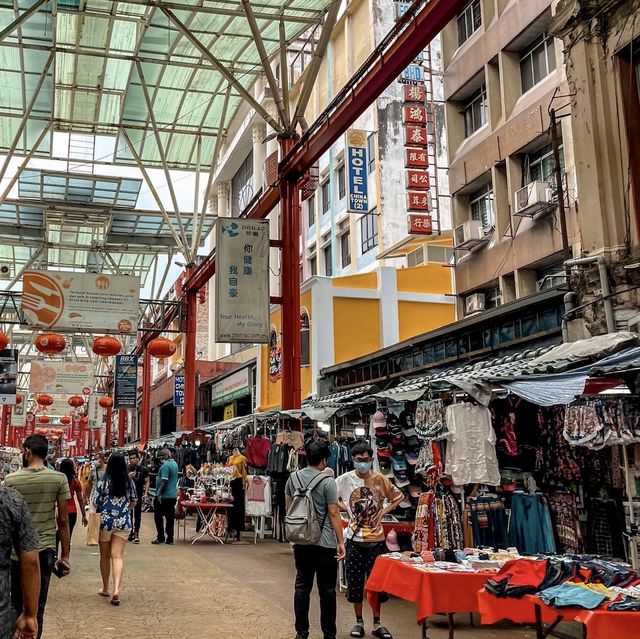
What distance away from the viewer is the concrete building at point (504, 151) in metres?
15.6

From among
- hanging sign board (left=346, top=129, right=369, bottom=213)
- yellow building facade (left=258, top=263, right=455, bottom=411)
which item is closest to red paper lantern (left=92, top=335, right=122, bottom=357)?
yellow building facade (left=258, top=263, right=455, bottom=411)

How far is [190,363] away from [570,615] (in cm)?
2354

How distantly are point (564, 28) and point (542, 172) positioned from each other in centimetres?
511

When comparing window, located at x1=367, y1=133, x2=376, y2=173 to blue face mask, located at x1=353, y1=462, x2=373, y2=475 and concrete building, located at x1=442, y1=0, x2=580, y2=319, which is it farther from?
blue face mask, located at x1=353, y1=462, x2=373, y2=475

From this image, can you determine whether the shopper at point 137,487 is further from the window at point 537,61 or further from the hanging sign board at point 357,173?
the window at point 537,61

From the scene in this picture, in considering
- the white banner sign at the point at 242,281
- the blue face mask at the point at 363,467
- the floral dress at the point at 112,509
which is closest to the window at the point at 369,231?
the white banner sign at the point at 242,281

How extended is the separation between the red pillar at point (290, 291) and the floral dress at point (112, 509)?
7.81 m

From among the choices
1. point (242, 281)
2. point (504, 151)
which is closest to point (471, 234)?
point (504, 151)

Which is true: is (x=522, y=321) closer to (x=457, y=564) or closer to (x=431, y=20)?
(x=431, y=20)

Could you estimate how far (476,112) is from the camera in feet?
62.3

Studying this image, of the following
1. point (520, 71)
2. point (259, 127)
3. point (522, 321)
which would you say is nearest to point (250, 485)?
point (522, 321)

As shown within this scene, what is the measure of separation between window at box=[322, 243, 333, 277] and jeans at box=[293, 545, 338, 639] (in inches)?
1028

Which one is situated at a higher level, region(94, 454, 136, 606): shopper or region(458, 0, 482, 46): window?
region(458, 0, 482, 46): window

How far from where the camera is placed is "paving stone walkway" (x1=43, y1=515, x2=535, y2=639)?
695 centimetres
